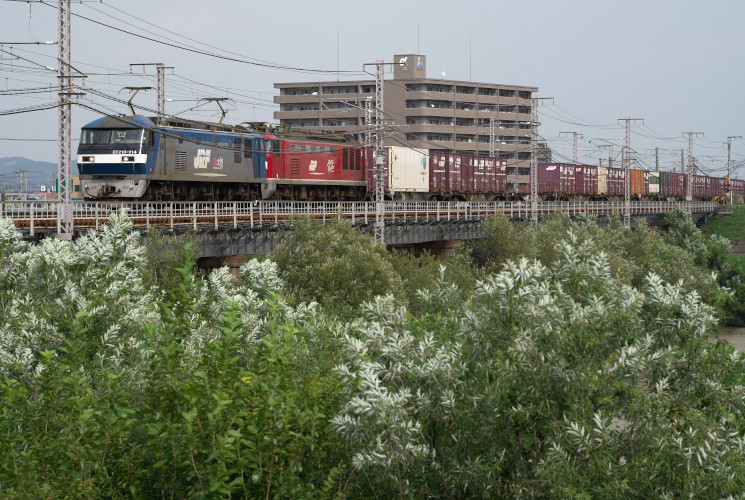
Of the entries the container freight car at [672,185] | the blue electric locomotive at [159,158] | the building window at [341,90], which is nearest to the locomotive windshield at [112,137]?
the blue electric locomotive at [159,158]

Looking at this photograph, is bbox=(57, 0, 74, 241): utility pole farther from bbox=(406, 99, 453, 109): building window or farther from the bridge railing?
bbox=(406, 99, 453, 109): building window

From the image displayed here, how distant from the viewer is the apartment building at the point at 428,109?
147750mm

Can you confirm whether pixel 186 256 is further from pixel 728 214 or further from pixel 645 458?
pixel 728 214

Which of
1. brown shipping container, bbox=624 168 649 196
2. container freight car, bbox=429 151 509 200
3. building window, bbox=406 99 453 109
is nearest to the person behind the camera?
container freight car, bbox=429 151 509 200

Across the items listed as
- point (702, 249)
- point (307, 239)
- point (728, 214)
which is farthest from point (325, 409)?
point (728, 214)

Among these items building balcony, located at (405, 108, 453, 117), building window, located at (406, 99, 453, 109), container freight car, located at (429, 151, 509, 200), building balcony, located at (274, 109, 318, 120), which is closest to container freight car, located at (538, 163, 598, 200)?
container freight car, located at (429, 151, 509, 200)

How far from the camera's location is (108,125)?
42375 millimetres

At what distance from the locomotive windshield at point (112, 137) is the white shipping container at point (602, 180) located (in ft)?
214

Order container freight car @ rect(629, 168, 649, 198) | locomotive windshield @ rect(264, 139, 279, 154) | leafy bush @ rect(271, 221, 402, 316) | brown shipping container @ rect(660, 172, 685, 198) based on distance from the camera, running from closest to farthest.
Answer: leafy bush @ rect(271, 221, 402, 316) < locomotive windshield @ rect(264, 139, 279, 154) < container freight car @ rect(629, 168, 649, 198) < brown shipping container @ rect(660, 172, 685, 198)

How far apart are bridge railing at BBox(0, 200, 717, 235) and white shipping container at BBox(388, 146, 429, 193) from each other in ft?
6.06

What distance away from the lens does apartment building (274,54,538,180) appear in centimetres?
14775

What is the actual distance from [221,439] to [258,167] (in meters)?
42.4

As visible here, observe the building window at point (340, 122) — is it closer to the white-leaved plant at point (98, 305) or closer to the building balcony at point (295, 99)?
the building balcony at point (295, 99)

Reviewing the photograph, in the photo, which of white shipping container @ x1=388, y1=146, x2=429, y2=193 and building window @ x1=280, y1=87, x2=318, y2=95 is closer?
white shipping container @ x1=388, y1=146, x2=429, y2=193
